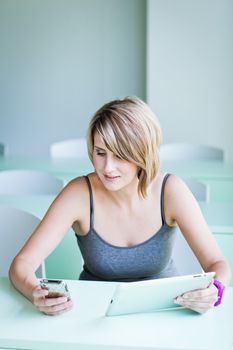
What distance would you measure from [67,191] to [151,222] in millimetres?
292

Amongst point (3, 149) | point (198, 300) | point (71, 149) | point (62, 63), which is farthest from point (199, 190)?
point (62, 63)

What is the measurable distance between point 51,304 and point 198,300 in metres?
0.37

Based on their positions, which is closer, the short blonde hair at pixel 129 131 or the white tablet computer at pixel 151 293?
the white tablet computer at pixel 151 293

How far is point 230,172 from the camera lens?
402 cm

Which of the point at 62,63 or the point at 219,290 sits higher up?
the point at 219,290

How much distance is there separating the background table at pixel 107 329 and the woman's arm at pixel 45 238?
0.36 feet

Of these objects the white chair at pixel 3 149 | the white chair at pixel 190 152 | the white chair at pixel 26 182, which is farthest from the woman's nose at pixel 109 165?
the white chair at pixel 3 149

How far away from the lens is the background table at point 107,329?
1.57m

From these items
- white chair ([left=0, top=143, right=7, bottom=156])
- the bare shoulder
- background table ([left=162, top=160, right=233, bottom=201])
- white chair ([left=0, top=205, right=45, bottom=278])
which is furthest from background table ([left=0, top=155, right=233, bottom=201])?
the bare shoulder

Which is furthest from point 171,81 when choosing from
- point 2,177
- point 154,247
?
point 154,247

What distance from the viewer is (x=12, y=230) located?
2.61 meters

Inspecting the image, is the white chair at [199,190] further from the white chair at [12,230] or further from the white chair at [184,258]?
the white chair at [12,230]

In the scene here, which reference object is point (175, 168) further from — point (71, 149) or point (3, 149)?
point (3, 149)

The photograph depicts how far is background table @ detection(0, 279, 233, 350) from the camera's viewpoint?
5.15 feet
